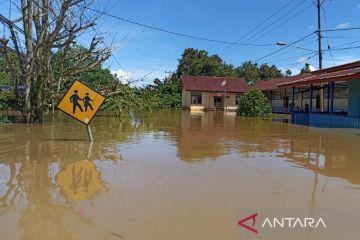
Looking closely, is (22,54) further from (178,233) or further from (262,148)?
(178,233)

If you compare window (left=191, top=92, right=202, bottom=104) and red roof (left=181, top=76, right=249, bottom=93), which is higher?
red roof (left=181, top=76, right=249, bottom=93)

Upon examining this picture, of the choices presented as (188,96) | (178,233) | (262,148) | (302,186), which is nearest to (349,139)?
(262,148)

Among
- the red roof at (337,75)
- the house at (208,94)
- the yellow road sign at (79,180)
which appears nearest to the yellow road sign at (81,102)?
the yellow road sign at (79,180)

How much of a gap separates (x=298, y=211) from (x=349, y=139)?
35.0ft

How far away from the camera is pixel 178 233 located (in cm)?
470

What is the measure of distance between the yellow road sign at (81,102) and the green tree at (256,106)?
2191 cm

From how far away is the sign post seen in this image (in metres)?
12.5

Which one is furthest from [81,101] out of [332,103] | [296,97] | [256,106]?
[296,97]

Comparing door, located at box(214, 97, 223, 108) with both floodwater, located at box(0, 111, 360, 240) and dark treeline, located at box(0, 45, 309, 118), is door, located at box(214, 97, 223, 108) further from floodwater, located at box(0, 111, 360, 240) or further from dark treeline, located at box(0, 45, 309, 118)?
floodwater, located at box(0, 111, 360, 240)

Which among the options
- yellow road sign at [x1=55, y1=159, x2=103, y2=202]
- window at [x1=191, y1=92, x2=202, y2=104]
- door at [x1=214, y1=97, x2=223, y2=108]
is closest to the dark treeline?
window at [x1=191, y1=92, x2=202, y2=104]

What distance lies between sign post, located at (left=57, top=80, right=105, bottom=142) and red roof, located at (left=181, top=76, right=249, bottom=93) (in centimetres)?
3821

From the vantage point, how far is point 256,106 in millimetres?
32906

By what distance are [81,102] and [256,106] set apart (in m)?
22.5

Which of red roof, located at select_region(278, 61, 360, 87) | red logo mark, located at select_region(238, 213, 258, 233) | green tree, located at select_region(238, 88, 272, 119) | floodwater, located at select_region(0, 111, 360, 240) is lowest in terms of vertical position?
red logo mark, located at select_region(238, 213, 258, 233)
